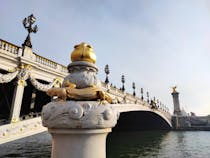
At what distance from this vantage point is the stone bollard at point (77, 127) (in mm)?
2102

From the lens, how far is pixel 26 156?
34.2 feet

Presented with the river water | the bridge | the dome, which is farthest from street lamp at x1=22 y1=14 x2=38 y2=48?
the dome

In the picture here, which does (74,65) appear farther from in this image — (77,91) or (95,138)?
(95,138)

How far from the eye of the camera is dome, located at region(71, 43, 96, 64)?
9.27ft

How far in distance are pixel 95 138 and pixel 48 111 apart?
747 mm

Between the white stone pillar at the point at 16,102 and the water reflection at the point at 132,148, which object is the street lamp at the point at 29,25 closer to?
the white stone pillar at the point at 16,102

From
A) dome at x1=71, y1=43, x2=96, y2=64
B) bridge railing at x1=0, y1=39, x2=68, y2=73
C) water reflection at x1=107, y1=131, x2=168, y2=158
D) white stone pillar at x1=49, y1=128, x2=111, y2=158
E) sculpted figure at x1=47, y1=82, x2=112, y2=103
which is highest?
bridge railing at x1=0, y1=39, x2=68, y2=73

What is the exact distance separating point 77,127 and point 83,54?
1.28m

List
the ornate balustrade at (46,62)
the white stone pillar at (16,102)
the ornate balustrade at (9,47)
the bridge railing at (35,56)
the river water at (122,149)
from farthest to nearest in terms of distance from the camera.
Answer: the ornate balustrade at (46,62), the river water at (122,149), the bridge railing at (35,56), the ornate balustrade at (9,47), the white stone pillar at (16,102)

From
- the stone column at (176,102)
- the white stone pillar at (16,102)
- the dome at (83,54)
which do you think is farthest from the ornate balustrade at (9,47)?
the stone column at (176,102)

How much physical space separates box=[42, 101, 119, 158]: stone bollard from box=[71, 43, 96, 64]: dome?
0.91 m

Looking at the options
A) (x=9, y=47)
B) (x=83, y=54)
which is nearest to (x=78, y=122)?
(x=83, y=54)

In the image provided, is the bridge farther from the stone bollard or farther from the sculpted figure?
the stone bollard

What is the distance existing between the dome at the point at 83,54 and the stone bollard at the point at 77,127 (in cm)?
91
